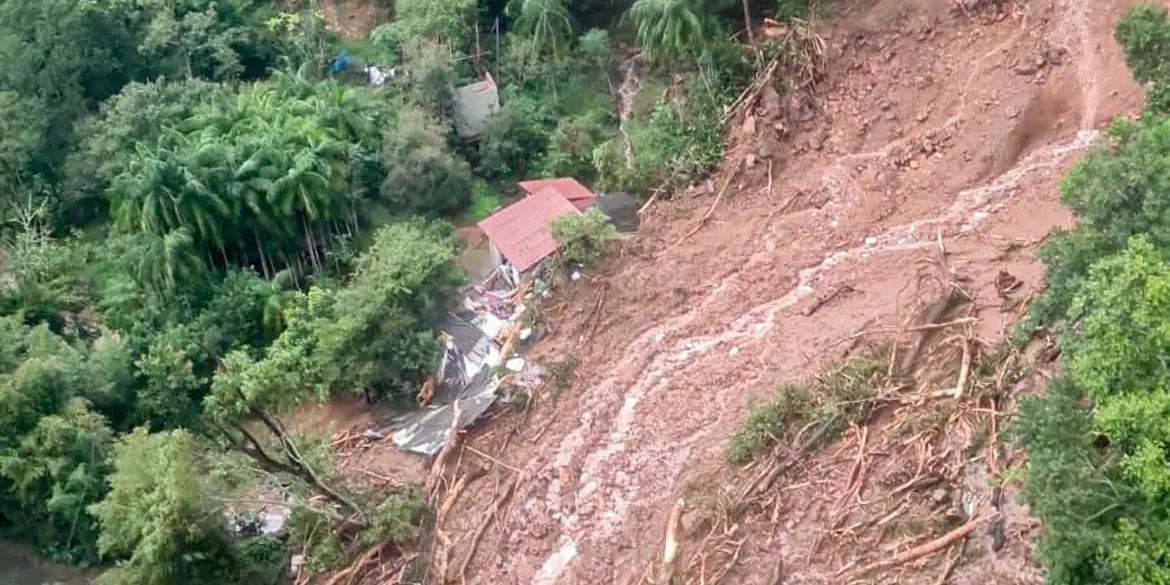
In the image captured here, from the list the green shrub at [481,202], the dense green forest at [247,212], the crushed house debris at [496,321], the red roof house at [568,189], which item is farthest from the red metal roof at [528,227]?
the green shrub at [481,202]

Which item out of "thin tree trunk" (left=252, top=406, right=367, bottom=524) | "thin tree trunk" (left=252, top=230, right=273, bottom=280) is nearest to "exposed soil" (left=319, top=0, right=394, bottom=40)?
"thin tree trunk" (left=252, top=230, right=273, bottom=280)

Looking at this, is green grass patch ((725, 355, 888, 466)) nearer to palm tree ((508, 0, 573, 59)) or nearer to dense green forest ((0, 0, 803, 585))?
dense green forest ((0, 0, 803, 585))

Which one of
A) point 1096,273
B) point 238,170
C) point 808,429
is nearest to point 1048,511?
point 1096,273

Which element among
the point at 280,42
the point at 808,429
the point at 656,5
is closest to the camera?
→ the point at 808,429

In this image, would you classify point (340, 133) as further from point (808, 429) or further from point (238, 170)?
point (808, 429)

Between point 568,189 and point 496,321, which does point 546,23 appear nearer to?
point 568,189

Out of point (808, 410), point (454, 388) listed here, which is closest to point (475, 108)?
point (454, 388)

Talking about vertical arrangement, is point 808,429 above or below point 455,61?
below
